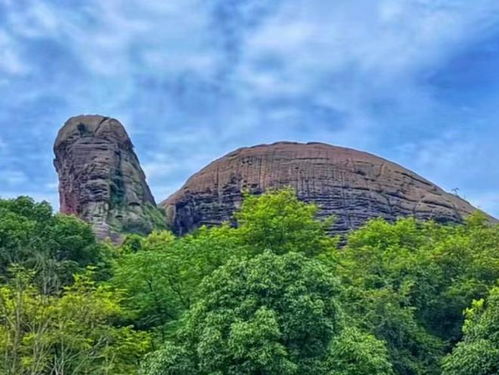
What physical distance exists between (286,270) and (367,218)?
23.5 metres

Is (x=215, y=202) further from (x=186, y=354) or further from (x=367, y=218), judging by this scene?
(x=186, y=354)

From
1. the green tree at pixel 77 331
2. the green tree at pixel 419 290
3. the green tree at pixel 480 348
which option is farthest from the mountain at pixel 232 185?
the green tree at pixel 480 348

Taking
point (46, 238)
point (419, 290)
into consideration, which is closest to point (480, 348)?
point (419, 290)

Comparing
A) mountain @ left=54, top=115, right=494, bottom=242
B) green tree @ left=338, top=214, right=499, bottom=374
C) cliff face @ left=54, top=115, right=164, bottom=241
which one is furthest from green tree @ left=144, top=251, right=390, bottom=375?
mountain @ left=54, top=115, right=494, bottom=242

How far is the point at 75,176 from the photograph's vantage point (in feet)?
112

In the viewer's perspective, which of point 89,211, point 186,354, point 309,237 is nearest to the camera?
point 186,354

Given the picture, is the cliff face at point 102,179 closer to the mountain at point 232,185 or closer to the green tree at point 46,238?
the mountain at point 232,185

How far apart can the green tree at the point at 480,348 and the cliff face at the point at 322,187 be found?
21679 mm

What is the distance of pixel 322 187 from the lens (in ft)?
118

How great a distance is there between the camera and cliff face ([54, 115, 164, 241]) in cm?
3312

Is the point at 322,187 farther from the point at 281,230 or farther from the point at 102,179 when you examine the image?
the point at 281,230

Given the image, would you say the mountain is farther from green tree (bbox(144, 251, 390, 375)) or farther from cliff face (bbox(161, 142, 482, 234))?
green tree (bbox(144, 251, 390, 375))

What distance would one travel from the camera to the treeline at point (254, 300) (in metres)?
11.4

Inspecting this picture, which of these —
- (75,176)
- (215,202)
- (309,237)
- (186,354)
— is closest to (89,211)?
(75,176)
